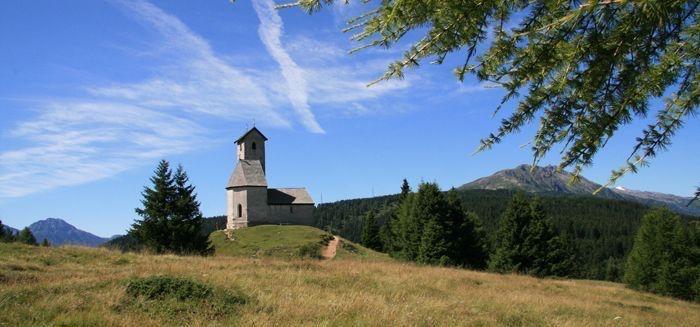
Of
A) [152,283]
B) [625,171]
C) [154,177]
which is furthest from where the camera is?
[154,177]

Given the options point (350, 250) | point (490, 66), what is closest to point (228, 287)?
point (490, 66)

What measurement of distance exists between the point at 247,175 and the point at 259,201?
12.0ft

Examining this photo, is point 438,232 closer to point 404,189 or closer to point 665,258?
point 665,258

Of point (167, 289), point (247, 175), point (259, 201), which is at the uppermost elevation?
point (247, 175)

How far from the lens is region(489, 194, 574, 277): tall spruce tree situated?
1676 inches

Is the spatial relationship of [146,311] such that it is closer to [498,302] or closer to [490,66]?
[490,66]

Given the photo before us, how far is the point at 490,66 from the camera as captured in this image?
4.22 meters

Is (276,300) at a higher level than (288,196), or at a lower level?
lower

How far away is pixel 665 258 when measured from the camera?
→ 3938cm

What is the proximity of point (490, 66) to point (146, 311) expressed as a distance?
678 centimetres

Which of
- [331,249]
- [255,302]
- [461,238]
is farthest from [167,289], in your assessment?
[461,238]

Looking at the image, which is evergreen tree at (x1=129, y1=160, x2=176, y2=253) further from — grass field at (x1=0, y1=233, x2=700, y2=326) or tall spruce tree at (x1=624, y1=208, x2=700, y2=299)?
tall spruce tree at (x1=624, y1=208, x2=700, y2=299)

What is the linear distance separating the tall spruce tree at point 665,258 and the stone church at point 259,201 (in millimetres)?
34888

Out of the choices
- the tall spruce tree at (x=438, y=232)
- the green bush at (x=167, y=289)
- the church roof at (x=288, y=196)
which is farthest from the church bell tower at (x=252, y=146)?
the green bush at (x=167, y=289)
